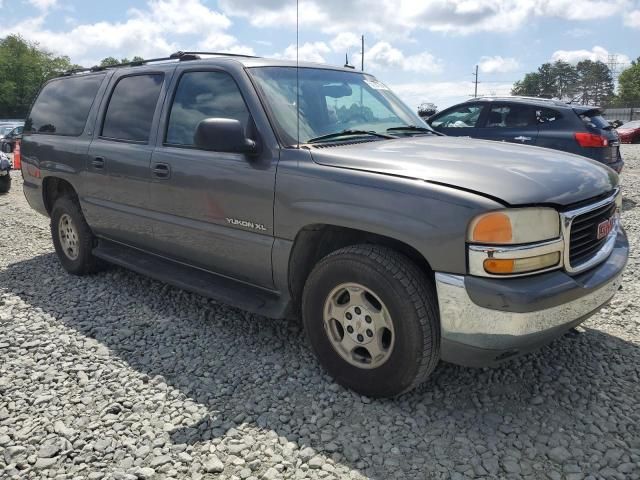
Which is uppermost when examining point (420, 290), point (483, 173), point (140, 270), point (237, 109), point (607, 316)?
point (237, 109)

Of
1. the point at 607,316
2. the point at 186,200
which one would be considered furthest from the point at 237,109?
the point at 607,316

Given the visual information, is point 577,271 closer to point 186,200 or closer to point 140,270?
point 186,200

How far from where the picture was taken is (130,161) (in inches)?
165

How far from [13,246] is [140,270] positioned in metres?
3.16

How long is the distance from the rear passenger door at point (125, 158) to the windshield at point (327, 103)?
1.03 metres

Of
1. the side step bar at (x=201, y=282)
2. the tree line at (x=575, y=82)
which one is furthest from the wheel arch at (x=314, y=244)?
the tree line at (x=575, y=82)

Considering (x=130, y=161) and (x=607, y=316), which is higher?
(x=130, y=161)

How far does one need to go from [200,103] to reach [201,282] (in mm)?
1244

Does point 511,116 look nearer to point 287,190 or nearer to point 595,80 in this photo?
point 287,190

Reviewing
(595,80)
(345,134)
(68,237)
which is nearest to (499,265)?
(345,134)

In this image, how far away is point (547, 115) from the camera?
813 centimetres

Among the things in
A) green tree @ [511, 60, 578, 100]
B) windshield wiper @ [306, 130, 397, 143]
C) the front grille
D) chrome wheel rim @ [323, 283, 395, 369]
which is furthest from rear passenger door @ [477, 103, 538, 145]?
green tree @ [511, 60, 578, 100]

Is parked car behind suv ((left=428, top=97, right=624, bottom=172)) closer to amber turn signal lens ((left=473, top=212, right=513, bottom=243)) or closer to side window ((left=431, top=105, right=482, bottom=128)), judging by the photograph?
side window ((left=431, top=105, right=482, bottom=128))

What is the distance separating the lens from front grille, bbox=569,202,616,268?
2.73m
